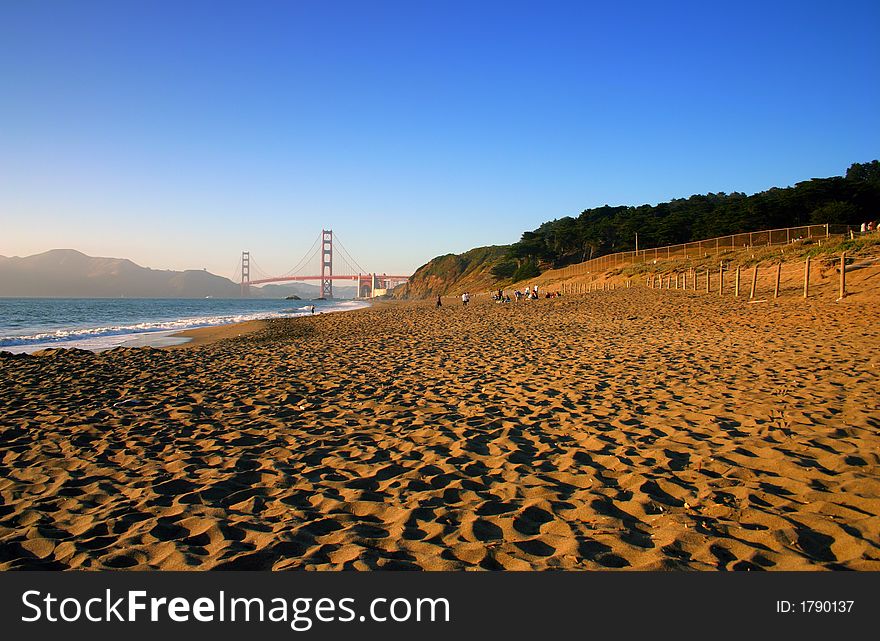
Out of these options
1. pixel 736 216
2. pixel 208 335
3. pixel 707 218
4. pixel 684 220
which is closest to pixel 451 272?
pixel 684 220

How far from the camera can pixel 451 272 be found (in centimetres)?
13175

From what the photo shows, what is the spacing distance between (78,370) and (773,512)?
1143cm

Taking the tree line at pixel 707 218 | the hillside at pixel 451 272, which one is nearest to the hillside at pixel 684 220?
the tree line at pixel 707 218

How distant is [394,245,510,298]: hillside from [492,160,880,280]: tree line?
28.6 m

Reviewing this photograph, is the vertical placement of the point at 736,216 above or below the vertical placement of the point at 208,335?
above

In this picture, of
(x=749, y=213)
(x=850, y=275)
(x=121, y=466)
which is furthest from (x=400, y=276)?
(x=121, y=466)

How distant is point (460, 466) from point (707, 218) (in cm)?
6391

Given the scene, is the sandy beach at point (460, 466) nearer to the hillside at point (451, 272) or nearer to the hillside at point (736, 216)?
the hillside at point (736, 216)

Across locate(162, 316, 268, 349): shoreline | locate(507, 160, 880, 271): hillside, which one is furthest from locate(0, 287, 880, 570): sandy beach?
locate(507, 160, 880, 271): hillside

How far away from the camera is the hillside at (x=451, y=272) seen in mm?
117125

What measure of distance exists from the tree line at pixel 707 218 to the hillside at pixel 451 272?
1125 inches

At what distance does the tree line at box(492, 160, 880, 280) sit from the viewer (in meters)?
52.7

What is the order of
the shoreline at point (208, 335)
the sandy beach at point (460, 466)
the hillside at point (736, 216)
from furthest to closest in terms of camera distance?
the hillside at point (736, 216) → the shoreline at point (208, 335) → the sandy beach at point (460, 466)

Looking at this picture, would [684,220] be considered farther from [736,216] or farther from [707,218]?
[736,216]
